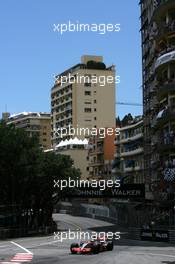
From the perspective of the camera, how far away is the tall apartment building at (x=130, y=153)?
10538 cm

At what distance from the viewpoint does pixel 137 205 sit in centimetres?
8138

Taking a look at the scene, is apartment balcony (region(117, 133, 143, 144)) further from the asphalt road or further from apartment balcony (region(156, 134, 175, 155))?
the asphalt road

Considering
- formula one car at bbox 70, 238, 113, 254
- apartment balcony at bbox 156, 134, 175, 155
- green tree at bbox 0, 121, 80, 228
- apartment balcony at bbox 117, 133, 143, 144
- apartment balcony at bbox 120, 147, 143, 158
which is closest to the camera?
formula one car at bbox 70, 238, 113, 254

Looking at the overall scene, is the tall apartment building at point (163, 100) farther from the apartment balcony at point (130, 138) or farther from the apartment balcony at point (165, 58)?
the apartment balcony at point (130, 138)

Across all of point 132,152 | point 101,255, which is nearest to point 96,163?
point 132,152

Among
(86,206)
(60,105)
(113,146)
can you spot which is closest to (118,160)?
(113,146)

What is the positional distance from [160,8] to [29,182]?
2765 centimetres

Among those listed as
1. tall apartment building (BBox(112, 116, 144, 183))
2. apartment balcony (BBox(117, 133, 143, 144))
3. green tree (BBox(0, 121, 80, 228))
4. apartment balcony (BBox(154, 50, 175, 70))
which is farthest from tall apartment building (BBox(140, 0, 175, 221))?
apartment balcony (BBox(117, 133, 143, 144))

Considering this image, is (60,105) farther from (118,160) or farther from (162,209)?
(162,209)

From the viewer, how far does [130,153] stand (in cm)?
11275

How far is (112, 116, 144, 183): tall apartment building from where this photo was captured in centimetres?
10538

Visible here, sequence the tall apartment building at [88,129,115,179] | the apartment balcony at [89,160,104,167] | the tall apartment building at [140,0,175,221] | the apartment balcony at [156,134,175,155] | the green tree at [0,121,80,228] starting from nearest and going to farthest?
the apartment balcony at [156,134,175,155], the tall apartment building at [140,0,175,221], the green tree at [0,121,80,228], the tall apartment building at [88,129,115,179], the apartment balcony at [89,160,104,167]

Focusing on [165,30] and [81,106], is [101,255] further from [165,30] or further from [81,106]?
[81,106]

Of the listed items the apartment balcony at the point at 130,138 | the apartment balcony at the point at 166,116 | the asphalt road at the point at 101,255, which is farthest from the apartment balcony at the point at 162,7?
the apartment balcony at the point at 130,138
